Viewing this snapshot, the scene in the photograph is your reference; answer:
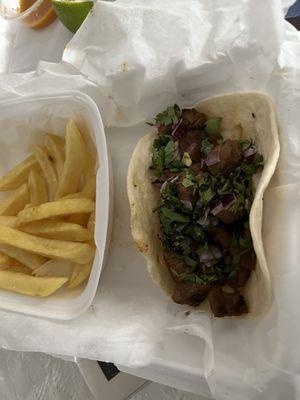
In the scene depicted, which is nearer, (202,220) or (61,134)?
(202,220)

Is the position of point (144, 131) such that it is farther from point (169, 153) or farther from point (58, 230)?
point (58, 230)

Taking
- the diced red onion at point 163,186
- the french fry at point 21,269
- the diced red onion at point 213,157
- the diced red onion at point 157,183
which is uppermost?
the diced red onion at point 213,157

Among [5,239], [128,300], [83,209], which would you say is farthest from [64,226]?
[128,300]

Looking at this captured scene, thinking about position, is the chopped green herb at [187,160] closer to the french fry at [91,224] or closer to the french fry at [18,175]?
the french fry at [91,224]

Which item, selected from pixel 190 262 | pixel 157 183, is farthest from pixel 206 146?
pixel 190 262

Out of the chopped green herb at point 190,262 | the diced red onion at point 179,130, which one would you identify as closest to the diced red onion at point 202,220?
the chopped green herb at point 190,262

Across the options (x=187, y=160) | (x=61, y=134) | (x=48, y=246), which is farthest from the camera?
(x=61, y=134)

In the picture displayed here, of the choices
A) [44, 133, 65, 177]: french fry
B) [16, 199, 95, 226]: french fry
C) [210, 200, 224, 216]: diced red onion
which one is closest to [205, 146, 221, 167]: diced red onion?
[210, 200, 224, 216]: diced red onion
